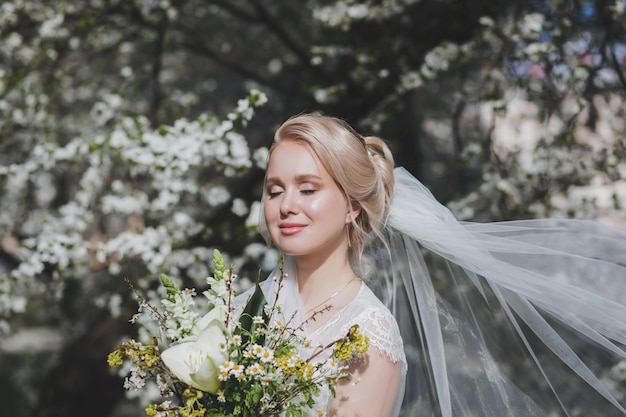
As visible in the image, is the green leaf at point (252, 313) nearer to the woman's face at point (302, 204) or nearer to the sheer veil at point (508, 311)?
the woman's face at point (302, 204)

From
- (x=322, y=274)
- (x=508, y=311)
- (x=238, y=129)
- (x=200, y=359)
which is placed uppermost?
(x=200, y=359)

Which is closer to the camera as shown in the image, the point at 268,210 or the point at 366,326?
the point at 366,326

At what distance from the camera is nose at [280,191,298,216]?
2027 mm

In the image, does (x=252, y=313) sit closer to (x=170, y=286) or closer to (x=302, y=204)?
(x=170, y=286)

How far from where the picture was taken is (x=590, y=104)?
371 centimetres

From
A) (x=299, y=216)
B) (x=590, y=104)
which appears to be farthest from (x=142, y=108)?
(x=299, y=216)

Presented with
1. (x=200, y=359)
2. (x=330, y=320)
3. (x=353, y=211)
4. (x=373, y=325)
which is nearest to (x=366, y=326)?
(x=373, y=325)

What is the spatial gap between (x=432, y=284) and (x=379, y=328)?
0.45 m

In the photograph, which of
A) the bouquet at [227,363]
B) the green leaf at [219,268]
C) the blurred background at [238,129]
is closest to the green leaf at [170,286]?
the bouquet at [227,363]

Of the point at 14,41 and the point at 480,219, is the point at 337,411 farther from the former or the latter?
the point at 14,41

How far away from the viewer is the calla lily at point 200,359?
168 cm

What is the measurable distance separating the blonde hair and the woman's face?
0.11 ft

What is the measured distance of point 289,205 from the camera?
2.02 m

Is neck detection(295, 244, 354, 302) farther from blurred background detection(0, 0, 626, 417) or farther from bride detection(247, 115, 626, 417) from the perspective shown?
blurred background detection(0, 0, 626, 417)
